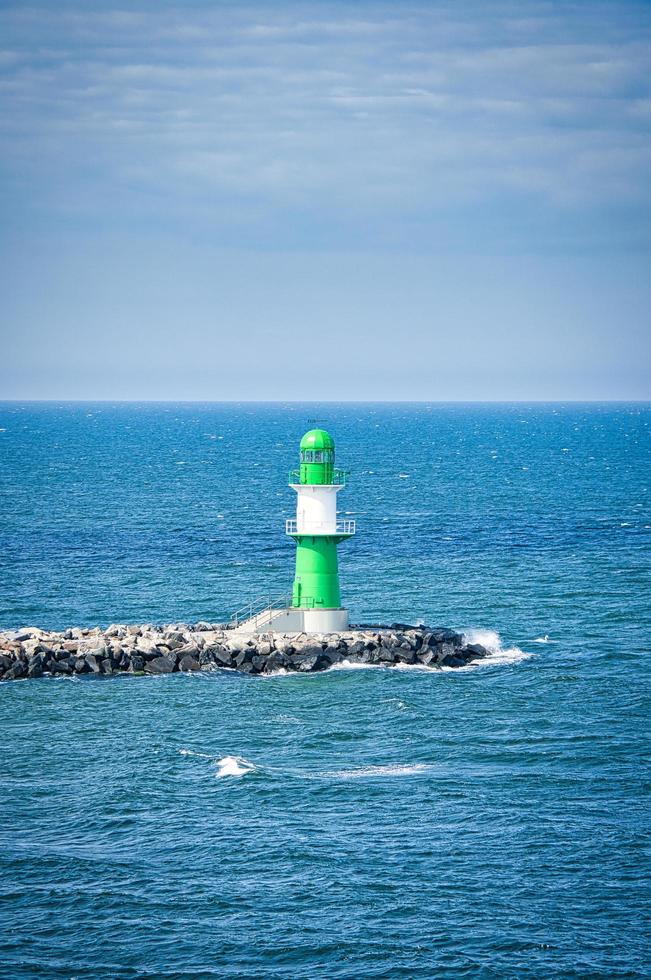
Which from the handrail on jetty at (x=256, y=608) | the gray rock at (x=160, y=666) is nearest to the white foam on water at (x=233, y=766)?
the gray rock at (x=160, y=666)

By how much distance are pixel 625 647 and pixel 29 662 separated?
22.0m

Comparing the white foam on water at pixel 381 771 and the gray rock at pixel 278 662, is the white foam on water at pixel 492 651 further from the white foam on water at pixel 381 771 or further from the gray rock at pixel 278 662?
the white foam on water at pixel 381 771

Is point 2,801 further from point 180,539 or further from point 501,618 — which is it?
point 180,539

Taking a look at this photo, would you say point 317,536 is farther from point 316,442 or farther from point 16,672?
point 16,672

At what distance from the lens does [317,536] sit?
51281 mm

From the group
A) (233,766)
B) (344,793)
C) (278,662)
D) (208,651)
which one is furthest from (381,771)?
(208,651)

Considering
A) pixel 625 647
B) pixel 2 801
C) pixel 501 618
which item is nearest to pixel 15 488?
pixel 501 618

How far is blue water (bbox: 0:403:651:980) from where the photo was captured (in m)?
29.1

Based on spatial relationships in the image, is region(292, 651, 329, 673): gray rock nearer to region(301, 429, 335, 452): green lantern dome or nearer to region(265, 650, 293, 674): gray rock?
region(265, 650, 293, 674): gray rock

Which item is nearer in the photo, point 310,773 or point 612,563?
point 310,773

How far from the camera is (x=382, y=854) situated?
33219mm

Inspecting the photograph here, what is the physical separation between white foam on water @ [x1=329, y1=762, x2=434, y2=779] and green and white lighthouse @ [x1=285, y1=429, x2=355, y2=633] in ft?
42.6

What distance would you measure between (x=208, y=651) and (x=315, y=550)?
17.5 ft

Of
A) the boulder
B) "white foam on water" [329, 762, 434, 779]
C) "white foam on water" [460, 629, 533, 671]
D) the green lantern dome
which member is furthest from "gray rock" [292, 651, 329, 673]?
"white foam on water" [329, 762, 434, 779]
